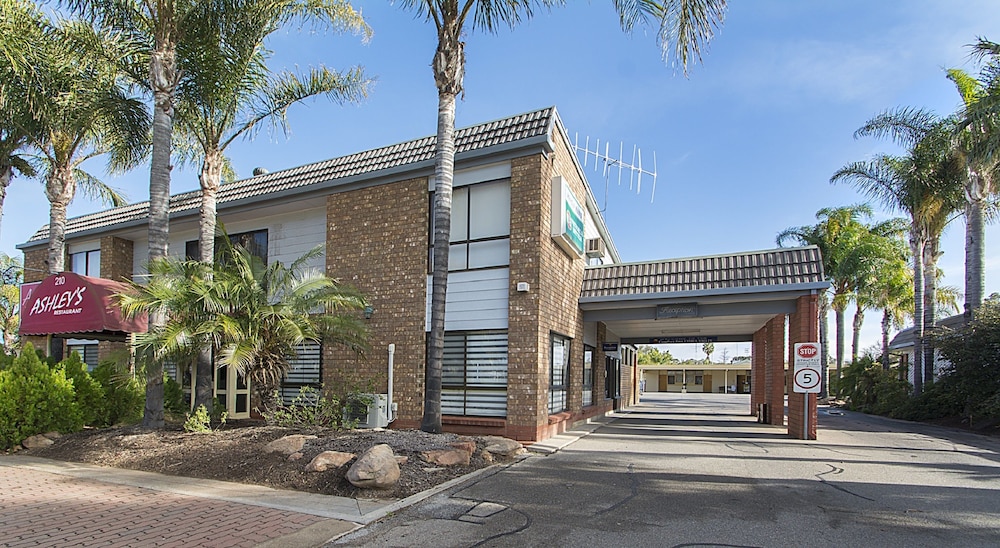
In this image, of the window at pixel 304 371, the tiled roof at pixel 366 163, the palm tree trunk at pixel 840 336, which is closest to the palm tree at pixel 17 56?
the tiled roof at pixel 366 163

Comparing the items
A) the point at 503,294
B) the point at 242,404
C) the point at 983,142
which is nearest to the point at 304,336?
the point at 503,294

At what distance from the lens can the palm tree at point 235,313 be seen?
9.60 metres

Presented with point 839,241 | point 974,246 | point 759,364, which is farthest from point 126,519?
point 839,241

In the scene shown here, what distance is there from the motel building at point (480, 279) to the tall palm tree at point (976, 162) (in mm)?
7176

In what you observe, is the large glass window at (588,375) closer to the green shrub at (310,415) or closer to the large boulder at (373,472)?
the green shrub at (310,415)

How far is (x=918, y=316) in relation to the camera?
23484mm

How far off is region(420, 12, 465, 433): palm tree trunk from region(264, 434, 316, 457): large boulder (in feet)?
7.28

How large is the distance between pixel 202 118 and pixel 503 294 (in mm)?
7620

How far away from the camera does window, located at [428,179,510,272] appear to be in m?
12.5

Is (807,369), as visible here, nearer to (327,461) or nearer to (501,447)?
(501,447)

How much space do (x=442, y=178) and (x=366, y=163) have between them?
4042 millimetres

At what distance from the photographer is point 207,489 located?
24.5 feet

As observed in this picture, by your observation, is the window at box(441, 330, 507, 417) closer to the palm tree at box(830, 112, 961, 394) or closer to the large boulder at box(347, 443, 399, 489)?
the large boulder at box(347, 443, 399, 489)

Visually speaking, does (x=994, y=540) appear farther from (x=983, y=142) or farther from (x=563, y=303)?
(x=983, y=142)
